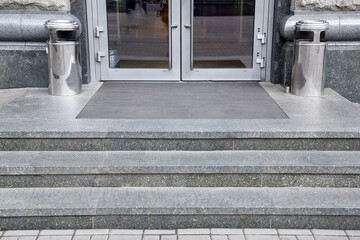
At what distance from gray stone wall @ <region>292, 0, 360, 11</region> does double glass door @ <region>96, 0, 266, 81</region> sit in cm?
65

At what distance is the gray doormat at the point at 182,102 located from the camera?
5.15m

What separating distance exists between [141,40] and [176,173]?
10.5 ft

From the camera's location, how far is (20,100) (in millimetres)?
5629

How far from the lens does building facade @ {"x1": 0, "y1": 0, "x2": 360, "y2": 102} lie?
20.2ft

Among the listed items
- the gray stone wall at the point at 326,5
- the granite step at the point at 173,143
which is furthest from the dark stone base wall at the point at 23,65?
the gray stone wall at the point at 326,5

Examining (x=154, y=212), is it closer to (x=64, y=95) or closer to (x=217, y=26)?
(x=64, y=95)

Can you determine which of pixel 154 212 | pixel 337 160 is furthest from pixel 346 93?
pixel 154 212

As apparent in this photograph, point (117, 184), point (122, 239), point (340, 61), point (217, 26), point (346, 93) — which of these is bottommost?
point (122, 239)

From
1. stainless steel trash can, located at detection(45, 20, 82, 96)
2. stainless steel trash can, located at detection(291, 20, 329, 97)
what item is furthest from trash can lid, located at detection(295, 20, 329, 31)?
stainless steel trash can, located at detection(45, 20, 82, 96)

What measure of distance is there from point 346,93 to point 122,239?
13.4ft

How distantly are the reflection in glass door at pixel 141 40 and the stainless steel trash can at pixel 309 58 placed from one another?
1868 mm

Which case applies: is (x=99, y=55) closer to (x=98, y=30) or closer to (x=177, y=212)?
(x=98, y=30)

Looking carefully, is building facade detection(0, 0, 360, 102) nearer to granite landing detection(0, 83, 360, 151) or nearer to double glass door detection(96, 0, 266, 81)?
A: double glass door detection(96, 0, 266, 81)


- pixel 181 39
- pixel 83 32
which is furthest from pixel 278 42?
pixel 83 32
